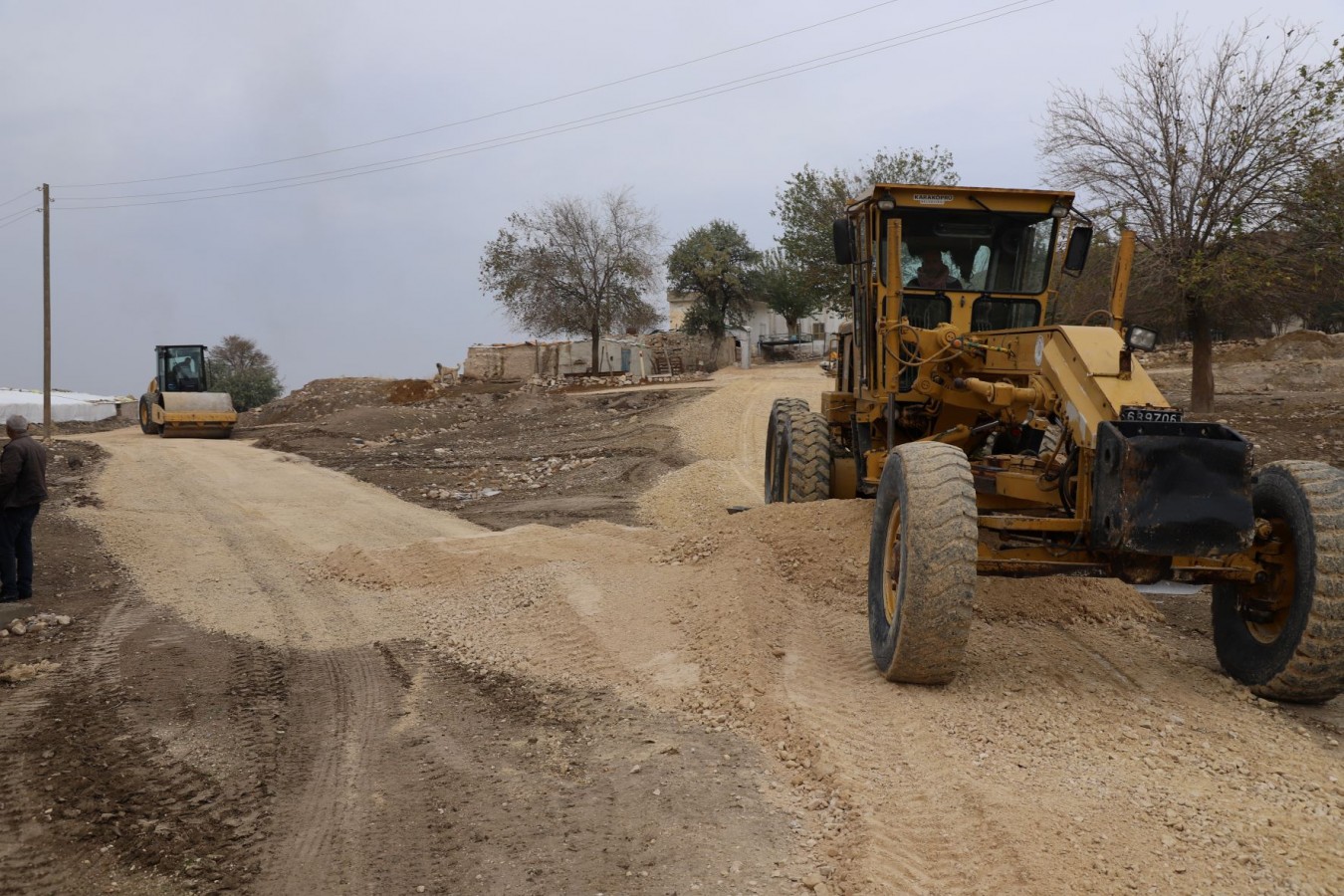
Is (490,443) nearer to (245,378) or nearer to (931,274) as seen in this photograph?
(931,274)

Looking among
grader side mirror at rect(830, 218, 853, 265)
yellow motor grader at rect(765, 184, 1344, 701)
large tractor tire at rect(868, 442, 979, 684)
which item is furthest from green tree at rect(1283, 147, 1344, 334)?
large tractor tire at rect(868, 442, 979, 684)

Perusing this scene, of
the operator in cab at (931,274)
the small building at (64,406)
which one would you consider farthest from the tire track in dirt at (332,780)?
the small building at (64,406)

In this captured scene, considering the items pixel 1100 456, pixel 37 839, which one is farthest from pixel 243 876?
pixel 1100 456

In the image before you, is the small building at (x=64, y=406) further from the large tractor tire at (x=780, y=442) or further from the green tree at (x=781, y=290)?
the large tractor tire at (x=780, y=442)

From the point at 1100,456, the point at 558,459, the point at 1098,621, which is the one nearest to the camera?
the point at 1100,456

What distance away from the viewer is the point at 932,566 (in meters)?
5.75

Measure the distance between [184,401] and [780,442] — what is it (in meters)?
24.0

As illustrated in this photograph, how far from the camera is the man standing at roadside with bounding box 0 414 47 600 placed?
10.2 metres

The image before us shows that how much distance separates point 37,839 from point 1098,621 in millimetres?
6658

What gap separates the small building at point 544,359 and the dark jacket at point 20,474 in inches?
1566

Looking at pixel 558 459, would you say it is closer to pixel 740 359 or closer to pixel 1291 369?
pixel 1291 369

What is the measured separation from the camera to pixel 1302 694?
5.93m

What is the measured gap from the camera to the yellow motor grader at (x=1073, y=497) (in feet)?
18.4

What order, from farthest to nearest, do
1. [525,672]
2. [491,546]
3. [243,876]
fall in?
[491,546], [525,672], [243,876]
